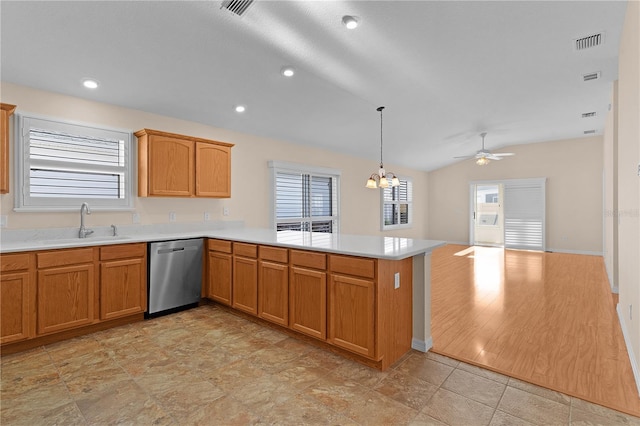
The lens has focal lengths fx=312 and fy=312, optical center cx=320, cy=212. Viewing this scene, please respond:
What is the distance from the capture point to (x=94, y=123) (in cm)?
349

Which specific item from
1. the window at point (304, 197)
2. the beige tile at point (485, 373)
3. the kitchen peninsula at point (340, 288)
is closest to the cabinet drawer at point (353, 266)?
the kitchen peninsula at point (340, 288)

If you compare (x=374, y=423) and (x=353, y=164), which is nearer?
(x=374, y=423)

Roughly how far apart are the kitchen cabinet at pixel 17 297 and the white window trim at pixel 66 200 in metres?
0.76

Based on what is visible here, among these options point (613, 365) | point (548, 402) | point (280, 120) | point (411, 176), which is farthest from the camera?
point (411, 176)

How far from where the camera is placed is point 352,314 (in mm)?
2404

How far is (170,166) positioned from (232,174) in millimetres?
1041

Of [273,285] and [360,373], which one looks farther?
[273,285]

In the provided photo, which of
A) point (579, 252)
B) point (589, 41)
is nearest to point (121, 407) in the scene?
point (589, 41)

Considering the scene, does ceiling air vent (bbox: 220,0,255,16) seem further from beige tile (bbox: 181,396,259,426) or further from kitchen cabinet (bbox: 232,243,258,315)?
beige tile (bbox: 181,396,259,426)

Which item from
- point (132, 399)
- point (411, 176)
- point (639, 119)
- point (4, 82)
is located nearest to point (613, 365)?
point (639, 119)

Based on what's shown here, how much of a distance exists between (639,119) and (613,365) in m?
1.80

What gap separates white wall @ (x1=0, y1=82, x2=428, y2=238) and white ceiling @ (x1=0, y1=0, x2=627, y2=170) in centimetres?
14

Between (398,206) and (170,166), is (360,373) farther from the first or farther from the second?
(398,206)

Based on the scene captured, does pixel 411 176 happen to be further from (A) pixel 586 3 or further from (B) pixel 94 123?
(B) pixel 94 123
